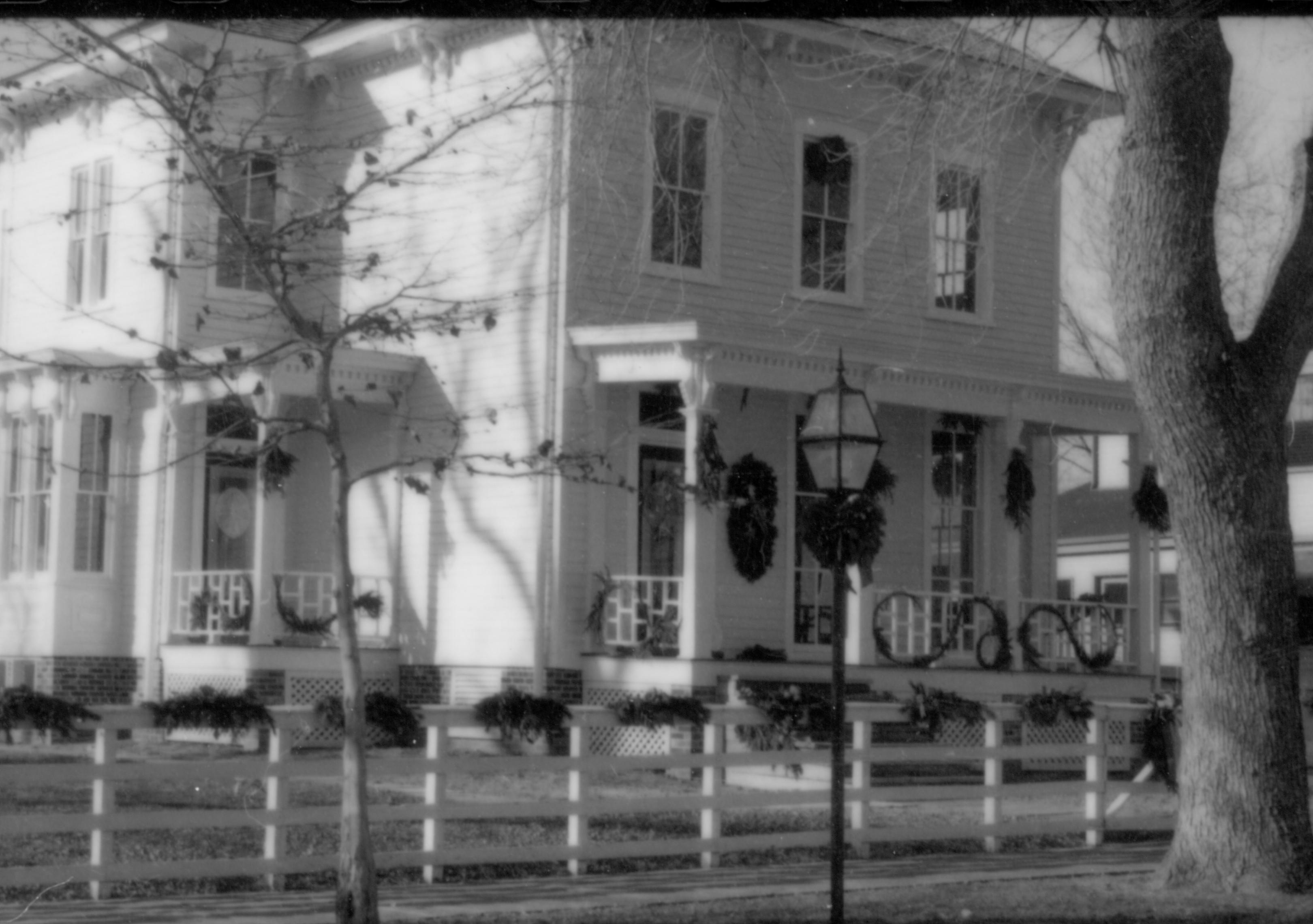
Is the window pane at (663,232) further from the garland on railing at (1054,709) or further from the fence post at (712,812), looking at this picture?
the fence post at (712,812)

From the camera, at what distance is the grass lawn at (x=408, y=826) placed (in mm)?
12438

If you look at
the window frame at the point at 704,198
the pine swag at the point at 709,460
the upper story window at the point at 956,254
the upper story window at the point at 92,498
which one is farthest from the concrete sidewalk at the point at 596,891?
the upper story window at the point at 92,498

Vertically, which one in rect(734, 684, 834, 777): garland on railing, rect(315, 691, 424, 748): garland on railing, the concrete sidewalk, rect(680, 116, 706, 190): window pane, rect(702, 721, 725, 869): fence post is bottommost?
the concrete sidewalk

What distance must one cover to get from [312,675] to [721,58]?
7726 mm

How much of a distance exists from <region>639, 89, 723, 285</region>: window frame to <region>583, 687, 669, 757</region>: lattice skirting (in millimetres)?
4220

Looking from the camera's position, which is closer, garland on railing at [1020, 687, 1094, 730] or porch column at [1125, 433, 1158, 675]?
garland on railing at [1020, 687, 1094, 730]

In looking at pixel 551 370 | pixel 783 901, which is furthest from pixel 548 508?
pixel 783 901

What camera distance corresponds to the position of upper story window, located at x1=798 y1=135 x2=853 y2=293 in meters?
21.7

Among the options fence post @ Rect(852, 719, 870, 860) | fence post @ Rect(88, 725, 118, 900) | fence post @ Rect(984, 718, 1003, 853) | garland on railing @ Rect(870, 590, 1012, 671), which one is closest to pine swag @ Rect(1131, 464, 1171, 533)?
garland on railing @ Rect(870, 590, 1012, 671)

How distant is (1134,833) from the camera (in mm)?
16375

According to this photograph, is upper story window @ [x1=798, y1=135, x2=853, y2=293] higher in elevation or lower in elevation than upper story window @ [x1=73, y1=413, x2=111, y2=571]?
higher

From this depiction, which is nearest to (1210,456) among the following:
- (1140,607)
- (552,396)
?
(552,396)

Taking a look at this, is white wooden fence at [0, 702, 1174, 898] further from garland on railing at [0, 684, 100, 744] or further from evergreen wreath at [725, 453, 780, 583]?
evergreen wreath at [725, 453, 780, 583]

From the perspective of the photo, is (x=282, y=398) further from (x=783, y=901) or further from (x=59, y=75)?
(x=783, y=901)
